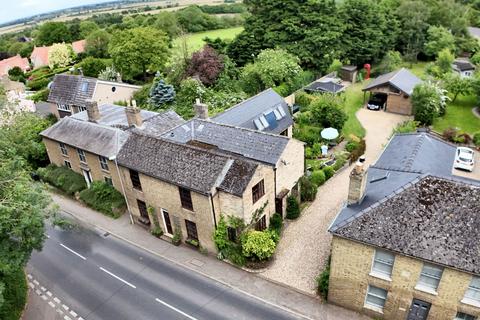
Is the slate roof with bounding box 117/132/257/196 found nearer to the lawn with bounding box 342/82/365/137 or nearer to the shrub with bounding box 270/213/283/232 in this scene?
the shrub with bounding box 270/213/283/232

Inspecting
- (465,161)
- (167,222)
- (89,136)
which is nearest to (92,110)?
(89,136)

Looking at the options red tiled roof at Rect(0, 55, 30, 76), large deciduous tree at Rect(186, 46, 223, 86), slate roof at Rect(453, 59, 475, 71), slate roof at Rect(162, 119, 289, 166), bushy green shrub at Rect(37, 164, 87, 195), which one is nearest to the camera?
→ slate roof at Rect(162, 119, 289, 166)

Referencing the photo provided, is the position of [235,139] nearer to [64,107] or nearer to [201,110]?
[201,110]

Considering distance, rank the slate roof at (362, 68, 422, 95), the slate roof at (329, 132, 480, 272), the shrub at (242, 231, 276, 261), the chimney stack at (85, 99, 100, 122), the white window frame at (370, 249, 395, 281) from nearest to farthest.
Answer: the slate roof at (329, 132, 480, 272) < the white window frame at (370, 249, 395, 281) < the shrub at (242, 231, 276, 261) < the chimney stack at (85, 99, 100, 122) < the slate roof at (362, 68, 422, 95)

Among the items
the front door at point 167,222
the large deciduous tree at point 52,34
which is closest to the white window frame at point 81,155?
the front door at point 167,222

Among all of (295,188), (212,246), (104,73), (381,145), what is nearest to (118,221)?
(212,246)

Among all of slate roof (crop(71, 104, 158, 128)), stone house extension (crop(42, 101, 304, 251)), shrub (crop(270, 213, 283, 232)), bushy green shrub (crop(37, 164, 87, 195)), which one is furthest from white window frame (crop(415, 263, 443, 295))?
bushy green shrub (crop(37, 164, 87, 195))

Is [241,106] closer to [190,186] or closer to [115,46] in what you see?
[190,186]
